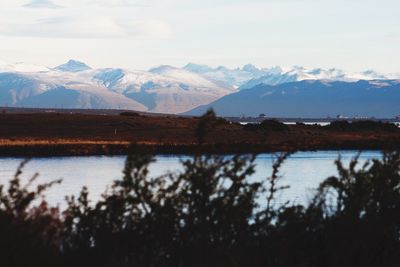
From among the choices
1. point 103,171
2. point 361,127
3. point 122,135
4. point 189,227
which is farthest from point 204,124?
point 361,127

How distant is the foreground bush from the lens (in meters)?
12.9

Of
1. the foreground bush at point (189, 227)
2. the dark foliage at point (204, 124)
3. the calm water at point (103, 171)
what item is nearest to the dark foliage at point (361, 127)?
the calm water at point (103, 171)

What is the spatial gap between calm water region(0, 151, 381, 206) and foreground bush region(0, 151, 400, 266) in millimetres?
21711

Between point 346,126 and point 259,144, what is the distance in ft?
375

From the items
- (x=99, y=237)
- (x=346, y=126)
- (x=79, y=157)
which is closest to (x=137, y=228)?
(x=99, y=237)

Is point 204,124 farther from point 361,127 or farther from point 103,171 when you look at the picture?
point 361,127

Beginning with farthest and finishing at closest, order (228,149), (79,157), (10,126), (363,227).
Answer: (10,126) < (79,157) < (228,149) < (363,227)

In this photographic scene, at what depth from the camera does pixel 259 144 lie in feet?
50.1

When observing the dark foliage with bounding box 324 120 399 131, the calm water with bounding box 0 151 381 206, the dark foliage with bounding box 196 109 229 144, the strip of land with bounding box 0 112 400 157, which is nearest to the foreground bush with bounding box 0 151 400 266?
the dark foliage with bounding box 196 109 229 144

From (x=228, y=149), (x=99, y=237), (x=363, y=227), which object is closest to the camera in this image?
(x=99, y=237)

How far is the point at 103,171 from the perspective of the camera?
5966 centimetres

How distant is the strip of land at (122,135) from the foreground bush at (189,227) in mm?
61383

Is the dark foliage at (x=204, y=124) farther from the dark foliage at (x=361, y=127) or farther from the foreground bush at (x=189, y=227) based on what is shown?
the dark foliage at (x=361, y=127)

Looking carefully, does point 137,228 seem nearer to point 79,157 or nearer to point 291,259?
point 291,259
